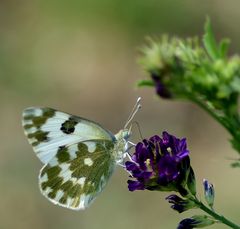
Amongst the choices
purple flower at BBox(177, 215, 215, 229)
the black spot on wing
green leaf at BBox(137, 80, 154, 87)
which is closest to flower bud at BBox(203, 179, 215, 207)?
purple flower at BBox(177, 215, 215, 229)

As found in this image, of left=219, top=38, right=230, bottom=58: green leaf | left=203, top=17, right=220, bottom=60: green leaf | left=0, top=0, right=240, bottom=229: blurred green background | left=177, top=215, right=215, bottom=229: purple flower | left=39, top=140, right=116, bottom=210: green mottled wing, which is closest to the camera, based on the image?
left=219, top=38, right=230, bottom=58: green leaf

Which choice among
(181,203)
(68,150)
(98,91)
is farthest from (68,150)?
(98,91)

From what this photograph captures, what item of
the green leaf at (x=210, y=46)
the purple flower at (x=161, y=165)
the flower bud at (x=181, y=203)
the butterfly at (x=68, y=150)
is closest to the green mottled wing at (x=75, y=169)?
the butterfly at (x=68, y=150)

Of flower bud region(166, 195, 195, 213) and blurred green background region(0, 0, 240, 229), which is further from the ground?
blurred green background region(0, 0, 240, 229)

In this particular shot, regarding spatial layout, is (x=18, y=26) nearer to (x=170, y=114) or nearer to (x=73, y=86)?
(x=73, y=86)

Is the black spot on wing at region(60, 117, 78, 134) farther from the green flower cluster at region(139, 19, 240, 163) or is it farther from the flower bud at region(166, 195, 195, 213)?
the green flower cluster at region(139, 19, 240, 163)

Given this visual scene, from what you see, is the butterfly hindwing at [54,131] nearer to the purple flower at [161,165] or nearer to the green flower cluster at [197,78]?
the purple flower at [161,165]

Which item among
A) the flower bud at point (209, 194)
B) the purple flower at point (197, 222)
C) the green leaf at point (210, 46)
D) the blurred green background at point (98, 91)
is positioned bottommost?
the purple flower at point (197, 222)
